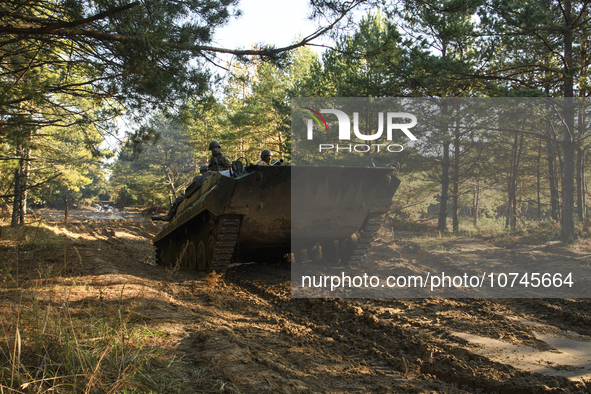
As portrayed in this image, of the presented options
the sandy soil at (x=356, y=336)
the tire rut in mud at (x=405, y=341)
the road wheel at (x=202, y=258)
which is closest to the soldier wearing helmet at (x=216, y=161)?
the road wheel at (x=202, y=258)

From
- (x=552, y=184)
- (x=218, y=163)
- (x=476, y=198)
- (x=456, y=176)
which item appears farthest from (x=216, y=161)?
(x=476, y=198)

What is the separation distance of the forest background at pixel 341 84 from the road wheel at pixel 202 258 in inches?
78.5

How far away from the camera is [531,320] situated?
4.36m

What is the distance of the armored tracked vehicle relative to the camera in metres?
5.87

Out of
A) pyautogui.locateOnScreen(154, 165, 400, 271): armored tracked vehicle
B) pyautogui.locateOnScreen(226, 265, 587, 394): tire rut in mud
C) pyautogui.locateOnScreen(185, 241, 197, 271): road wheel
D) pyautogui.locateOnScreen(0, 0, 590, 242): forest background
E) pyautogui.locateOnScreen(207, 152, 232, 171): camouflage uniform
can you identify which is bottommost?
pyautogui.locateOnScreen(226, 265, 587, 394): tire rut in mud

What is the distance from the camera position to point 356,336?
151 inches

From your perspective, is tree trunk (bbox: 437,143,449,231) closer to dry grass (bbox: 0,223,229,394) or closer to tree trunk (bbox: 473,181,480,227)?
tree trunk (bbox: 473,181,480,227)

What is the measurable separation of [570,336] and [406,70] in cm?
960

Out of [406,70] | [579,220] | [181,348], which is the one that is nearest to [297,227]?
[181,348]

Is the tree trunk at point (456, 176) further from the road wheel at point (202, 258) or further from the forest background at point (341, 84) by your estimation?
the road wheel at point (202, 258)

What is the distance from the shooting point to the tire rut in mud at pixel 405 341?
2783 mm

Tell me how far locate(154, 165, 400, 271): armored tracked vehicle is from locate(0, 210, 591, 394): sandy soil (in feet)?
2.47

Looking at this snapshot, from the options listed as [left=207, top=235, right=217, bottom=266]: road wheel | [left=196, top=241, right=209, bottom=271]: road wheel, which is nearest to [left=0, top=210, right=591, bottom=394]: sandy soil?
[left=207, top=235, right=217, bottom=266]: road wheel

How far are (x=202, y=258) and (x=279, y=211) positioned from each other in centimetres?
174
